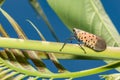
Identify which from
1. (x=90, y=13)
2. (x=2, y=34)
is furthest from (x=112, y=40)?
(x=2, y=34)

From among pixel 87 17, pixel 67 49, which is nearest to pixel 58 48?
pixel 67 49

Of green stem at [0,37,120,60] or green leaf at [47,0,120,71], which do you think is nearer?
green stem at [0,37,120,60]

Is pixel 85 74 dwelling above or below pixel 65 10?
below

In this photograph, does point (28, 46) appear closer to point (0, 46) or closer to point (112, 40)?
point (0, 46)

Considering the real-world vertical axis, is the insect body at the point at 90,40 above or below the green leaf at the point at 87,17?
below

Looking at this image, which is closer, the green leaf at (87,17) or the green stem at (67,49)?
the green stem at (67,49)

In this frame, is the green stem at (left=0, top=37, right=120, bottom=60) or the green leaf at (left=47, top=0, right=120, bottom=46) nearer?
the green stem at (left=0, top=37, right=120, bottom=60)

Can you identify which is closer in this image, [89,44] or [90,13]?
[89,44]

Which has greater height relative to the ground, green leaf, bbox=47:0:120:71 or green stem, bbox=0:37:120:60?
green leaf, bbox=47:0:120:71
